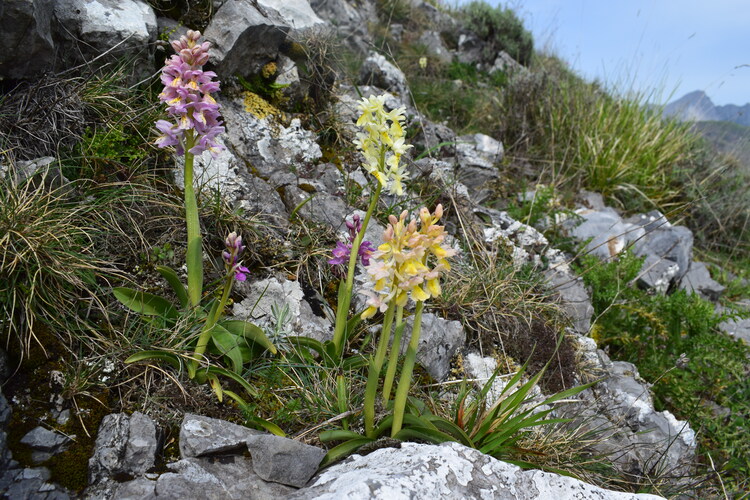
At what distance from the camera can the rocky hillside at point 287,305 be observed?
1.90m

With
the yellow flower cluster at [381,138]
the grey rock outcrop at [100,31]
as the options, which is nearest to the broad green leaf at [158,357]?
the yellow flower cluster at [381,138]

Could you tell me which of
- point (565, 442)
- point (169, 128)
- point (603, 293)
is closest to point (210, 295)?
point (169, 128)

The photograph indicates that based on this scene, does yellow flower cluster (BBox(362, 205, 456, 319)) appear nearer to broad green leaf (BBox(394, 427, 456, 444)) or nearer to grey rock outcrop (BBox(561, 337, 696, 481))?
broad green leaf (BBox(394, 427, 456, 444))

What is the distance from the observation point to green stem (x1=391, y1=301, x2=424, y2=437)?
190 centimetres

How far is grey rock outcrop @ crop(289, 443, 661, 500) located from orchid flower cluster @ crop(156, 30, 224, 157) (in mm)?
1473

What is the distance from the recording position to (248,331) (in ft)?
7.89

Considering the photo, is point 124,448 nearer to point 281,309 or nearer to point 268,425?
point 268,425

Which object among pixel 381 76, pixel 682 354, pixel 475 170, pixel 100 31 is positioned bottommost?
pixel 682 354

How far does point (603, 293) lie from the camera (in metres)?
4.19

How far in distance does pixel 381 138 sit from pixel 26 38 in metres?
2.11

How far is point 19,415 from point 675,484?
10.5 ft

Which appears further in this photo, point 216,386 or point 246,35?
point 246,35

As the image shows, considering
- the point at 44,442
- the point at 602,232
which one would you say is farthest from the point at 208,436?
the point at 602,232

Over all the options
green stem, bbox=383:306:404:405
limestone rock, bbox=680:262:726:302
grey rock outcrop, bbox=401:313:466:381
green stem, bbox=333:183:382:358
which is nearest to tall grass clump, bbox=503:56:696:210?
limestone rock, bbox=680:262:726:302
